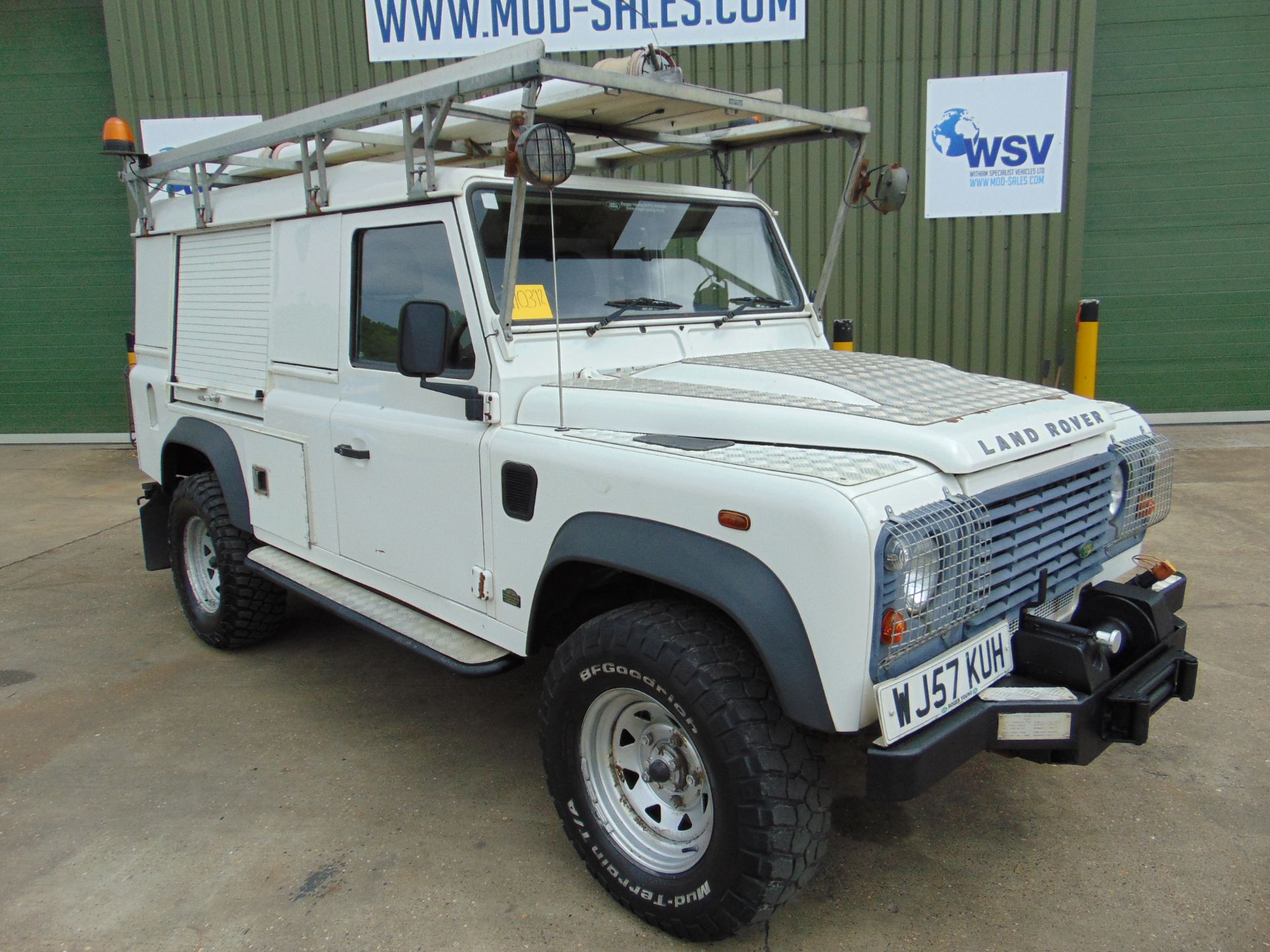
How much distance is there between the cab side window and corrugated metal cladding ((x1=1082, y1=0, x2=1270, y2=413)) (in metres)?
8.28

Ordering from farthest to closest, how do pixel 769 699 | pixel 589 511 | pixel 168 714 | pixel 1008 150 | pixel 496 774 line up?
pixel 1008 150 → pixel 168 714 → pixel 496 774 → pixel 589 511 → pixel 769 699

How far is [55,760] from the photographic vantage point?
371 cm

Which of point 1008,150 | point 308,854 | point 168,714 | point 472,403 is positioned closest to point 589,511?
point 472,403

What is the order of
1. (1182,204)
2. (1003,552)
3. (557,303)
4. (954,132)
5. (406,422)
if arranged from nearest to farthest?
(1003,552), (557,303), (406,422), (954,132), (1182,204)

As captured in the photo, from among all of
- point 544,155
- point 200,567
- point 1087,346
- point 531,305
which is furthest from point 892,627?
point 1087,346

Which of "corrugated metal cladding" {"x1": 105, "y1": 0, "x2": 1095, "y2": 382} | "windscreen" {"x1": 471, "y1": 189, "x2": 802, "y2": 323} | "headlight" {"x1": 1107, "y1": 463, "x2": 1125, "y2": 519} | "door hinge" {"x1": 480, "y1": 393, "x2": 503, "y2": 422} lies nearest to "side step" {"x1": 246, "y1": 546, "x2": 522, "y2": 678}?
"door hinge" {"x1": 480, "y1": 393, "x2": 503, "y2": 422}

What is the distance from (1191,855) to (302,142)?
3979 mm

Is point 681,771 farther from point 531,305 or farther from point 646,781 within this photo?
point 531,305

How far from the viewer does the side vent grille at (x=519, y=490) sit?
2898 mm

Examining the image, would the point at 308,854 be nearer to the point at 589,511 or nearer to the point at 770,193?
the point at 589,511

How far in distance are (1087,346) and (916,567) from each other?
294 inches

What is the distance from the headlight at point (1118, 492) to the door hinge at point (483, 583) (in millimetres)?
2004

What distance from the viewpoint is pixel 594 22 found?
8.69 m

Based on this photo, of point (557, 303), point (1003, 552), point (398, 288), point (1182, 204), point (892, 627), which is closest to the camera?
point (892, 627)
